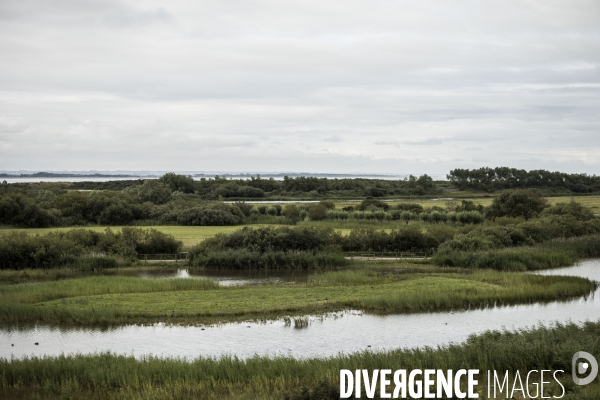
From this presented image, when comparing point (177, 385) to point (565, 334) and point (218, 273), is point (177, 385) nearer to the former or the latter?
point (565, 334)

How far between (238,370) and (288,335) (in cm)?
770

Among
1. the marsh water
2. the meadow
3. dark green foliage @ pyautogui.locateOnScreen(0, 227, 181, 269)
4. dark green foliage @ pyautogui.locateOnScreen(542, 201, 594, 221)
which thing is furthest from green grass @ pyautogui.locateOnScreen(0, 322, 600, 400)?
dark green foliage @ pyautogui.locateOnScreen(542, 201, 594, 221)

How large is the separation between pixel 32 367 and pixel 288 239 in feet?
112

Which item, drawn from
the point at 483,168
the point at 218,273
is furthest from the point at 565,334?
the point at 483,168

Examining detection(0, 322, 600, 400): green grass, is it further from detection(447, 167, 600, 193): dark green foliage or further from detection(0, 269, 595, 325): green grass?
detection(447, 167, 600, 193): dark green foliage

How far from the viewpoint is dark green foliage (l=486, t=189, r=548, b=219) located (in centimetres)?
7396

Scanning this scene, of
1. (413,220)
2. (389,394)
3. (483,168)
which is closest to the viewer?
(389,394)

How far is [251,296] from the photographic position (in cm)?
3444

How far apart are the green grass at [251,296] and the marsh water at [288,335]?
1317 millimetres

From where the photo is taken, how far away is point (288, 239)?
172ft

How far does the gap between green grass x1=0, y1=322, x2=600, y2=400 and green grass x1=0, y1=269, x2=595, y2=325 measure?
9806 mm

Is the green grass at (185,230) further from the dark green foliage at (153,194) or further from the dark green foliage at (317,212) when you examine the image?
the dark green foliage at (153,194)

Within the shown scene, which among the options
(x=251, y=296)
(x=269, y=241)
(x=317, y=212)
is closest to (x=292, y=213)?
(x=317, y=212)

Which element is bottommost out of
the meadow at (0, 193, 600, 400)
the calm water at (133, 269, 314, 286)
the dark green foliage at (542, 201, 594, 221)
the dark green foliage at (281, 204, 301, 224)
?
the calm water at (133, 269, 314, 286)
